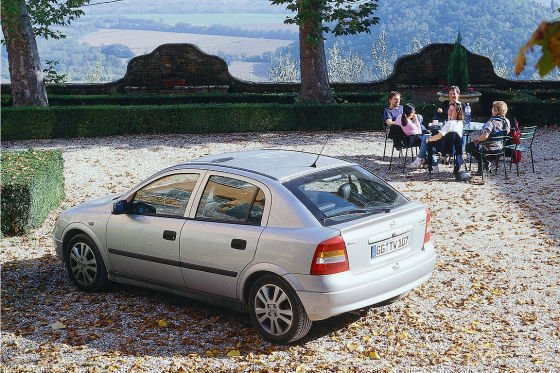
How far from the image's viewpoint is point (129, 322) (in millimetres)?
7246

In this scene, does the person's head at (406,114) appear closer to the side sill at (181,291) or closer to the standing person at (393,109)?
the standing person at (393,109)

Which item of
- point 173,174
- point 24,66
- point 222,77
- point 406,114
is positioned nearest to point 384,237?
point 173,174

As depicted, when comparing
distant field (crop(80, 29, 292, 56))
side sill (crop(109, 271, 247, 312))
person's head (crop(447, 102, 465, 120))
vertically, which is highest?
distant field (crop(80, 29, 292, 56))

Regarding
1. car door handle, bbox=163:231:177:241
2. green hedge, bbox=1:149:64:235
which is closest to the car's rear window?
car door handle, bbox=163:231:177:241

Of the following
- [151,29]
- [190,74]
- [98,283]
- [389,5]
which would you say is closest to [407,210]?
[98,283]

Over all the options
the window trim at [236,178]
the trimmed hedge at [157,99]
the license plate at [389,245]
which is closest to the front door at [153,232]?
the window trim at [236,178]

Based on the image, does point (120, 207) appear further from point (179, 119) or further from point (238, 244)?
point (179, 119)

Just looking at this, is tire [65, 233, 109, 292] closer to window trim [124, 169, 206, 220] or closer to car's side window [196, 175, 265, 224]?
window trim [124, 169, 206, 220]

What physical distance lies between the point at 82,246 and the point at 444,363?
12.7 ft

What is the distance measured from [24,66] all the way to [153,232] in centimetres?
1647

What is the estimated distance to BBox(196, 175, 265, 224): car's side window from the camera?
6.67 metres

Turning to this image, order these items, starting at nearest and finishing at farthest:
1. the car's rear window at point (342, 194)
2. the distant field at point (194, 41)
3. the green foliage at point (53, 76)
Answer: the car's rear window at point (342, 194), the green foliage at point (53, 76), the distant field at point (194, 41)

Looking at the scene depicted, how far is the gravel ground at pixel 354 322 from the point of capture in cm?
627

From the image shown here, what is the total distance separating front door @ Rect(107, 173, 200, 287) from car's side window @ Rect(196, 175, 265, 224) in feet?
0.71
